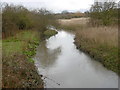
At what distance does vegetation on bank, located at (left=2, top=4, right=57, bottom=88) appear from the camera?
269 inches

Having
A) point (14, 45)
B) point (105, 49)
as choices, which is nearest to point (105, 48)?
point (105, 49)

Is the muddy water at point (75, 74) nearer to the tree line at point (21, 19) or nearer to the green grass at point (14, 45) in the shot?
the green grass at point (14, 45)

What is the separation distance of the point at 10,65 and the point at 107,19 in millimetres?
15733

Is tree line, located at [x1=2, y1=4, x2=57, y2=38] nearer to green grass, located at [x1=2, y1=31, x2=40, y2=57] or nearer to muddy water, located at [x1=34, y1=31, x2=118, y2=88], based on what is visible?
green grass, located at [x1=2, y1=31, x2=40, y2=57]

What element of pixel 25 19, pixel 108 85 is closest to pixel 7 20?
pixel 25 19

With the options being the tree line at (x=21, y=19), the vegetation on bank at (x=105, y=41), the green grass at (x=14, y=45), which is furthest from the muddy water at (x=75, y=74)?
the tree line at (x=21, y=19)

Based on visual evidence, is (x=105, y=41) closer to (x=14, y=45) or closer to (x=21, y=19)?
(x=14, y=45)

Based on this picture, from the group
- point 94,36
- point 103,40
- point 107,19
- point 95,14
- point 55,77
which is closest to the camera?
point 55,77

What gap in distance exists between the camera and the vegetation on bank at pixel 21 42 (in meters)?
6.84

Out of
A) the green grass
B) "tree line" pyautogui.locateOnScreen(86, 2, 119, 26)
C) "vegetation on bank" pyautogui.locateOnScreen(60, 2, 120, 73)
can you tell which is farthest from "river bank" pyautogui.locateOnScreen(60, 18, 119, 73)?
"tree line" pyautogui.locateOnScreen(86, 2, 119, 26)

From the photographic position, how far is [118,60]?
10.0 meters

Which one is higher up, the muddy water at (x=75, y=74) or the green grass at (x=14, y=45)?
the green grass at (x=14, y=45)

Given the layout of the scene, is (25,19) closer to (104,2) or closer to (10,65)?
(104,2)

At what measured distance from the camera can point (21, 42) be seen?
15797 millimetres
